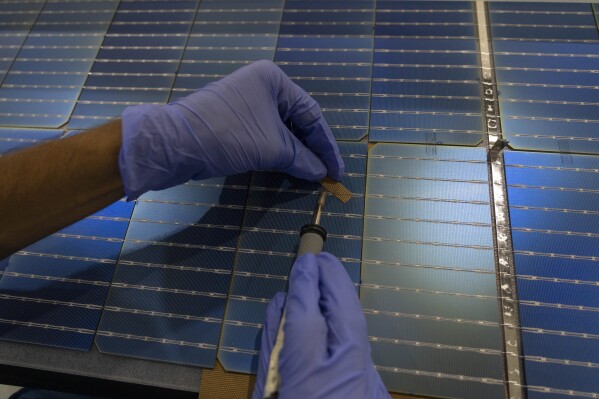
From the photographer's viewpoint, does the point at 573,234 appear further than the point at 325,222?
No

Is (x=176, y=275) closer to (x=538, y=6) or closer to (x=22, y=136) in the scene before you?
(x=22, y=136)

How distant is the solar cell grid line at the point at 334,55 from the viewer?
8.53ft

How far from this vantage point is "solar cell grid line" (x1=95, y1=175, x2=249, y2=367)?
2.12 meters

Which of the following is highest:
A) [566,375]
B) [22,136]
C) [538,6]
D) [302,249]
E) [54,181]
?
[538,6]

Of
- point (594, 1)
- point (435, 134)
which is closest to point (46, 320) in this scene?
point (435, 134)

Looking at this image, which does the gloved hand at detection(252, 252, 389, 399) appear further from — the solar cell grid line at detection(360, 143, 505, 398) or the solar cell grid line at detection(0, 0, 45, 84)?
the solar cell grid line at detection(0, 0, 45, 84)

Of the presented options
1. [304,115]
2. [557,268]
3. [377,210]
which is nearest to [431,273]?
[377,210]

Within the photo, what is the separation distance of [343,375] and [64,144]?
5.45 ft

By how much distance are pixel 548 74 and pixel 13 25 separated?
438 centimetres

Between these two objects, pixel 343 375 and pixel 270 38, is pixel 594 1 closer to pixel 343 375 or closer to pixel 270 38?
pixel 270 38

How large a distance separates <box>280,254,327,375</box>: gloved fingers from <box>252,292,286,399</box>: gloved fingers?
0.53ft

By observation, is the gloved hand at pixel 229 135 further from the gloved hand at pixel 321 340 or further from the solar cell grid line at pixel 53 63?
the solar cell grid line at pixel 53 63

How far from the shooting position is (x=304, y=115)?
7.27 feet

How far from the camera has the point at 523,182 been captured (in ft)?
7.46
